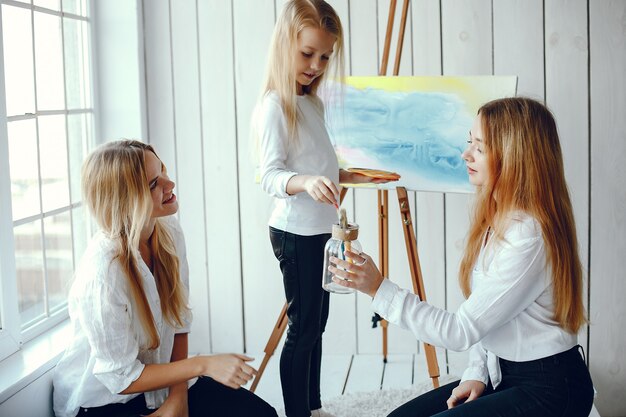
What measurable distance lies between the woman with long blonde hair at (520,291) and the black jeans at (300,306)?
75 centimetres

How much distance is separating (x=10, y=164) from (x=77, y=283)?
0.77 m

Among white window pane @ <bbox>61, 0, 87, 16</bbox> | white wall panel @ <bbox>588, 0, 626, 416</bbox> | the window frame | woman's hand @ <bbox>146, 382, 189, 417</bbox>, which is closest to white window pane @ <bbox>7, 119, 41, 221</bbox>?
the window frame

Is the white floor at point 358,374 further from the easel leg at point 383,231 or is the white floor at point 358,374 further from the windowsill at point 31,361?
the windowsill at point 31,361

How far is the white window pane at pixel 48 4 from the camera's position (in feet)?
10.3

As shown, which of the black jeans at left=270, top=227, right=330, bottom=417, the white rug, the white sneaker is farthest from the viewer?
the white rug

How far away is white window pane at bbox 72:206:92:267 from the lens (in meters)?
3.44

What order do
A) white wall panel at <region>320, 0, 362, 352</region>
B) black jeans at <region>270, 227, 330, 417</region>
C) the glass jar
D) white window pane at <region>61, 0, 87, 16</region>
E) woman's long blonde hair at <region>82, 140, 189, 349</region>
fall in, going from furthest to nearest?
white wall panel at <region>320, 0, 362, 352</region>, white window pane at <region>61, 0, 87, 16</region>, black jeans at <region>270, 227, 330, 417</region>, woman's long blonde hair at <region>82, 140, 189, 349</region>, the glass jar

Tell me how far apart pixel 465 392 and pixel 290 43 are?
132 centimetres

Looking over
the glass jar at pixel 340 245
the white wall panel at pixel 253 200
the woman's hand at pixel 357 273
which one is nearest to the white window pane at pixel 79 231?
the white wall panel at pixel 253 200

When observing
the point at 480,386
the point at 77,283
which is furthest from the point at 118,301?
the point at 480,386

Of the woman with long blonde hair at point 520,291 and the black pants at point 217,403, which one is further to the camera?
the black pants at point 217,403

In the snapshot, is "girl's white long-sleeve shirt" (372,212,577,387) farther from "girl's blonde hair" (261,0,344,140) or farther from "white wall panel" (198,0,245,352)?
"white wall panel" (198,0,245,352)

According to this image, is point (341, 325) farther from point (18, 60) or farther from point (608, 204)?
point (18, 60)

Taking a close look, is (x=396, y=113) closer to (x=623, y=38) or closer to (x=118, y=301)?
(x=623, y=38)
